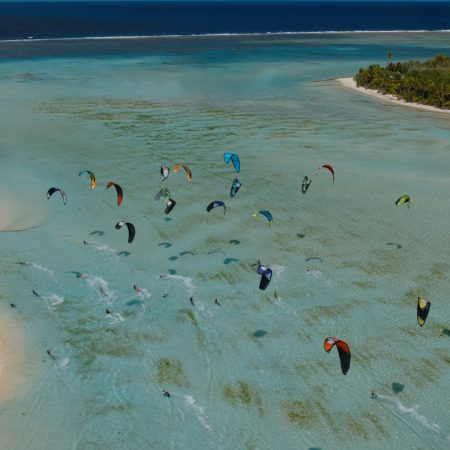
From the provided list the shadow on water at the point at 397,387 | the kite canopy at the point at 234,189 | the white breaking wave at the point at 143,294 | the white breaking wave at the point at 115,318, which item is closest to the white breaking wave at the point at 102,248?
the white breaking wave at the point at 143,294

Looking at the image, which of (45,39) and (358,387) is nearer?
(358,387)

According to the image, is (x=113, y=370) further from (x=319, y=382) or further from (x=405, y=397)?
(x=405, y=397)

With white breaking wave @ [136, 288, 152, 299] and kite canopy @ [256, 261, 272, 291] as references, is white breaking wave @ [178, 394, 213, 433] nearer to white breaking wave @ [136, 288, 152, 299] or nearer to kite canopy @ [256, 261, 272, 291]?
kite canopy @ [256, 261, 272, 291]

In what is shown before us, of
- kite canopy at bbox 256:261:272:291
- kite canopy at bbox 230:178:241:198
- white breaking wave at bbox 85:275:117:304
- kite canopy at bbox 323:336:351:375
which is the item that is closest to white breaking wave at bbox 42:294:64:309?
white breaking wave at bbox 85:275:117:304

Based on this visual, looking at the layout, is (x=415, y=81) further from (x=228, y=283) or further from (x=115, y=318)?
(x=115, y=318)

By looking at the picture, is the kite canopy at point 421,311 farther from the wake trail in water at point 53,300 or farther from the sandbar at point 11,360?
the wake trail in water at point 53,300

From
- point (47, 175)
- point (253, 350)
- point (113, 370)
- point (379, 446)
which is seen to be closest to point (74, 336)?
point (113, 370)
